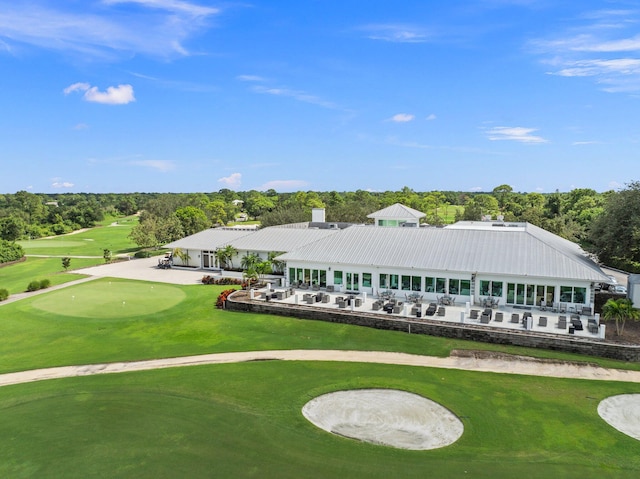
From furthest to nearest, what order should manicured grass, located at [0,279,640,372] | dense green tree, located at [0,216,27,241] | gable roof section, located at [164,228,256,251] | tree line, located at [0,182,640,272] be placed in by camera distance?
dense green tree, located at [0,216,27,241] → gable roof section, located at [164,228,256,251] → tree line, located at [0,182,640,272] → manicured grass, located at [0,279,640,372]

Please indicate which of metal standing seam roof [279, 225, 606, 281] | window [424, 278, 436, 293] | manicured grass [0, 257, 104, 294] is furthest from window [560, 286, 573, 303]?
manicured grass [0, 257, 104, 294]

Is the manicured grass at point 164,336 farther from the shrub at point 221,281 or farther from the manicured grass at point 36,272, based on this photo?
the manicured grass at point 36,272

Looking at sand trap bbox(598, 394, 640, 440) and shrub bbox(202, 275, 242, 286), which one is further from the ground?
shrub bbox(202, 275, 242, 286)

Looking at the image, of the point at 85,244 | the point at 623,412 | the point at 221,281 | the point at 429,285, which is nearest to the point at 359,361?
the point at 623,412

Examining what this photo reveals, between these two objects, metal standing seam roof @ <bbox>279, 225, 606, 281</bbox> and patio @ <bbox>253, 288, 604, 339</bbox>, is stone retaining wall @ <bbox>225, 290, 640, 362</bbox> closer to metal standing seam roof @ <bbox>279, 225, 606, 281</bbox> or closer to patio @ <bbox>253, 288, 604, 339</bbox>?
patio @ <bbox>253, 288, 604, 339</bbox>

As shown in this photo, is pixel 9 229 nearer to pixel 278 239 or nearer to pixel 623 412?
pixel 278 239

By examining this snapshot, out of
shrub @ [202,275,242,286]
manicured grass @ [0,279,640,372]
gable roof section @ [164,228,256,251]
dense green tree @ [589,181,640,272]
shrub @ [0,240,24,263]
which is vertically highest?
dense green tree @ [589,181,640,272]
